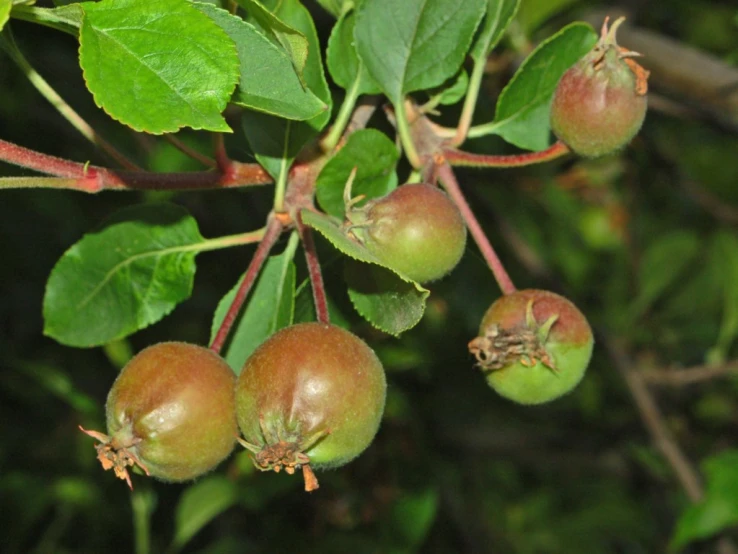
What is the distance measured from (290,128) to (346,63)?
6.9 inches

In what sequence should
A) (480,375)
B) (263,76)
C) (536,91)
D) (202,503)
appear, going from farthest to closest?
(480,375) → (202,503) → (536,91) → (263,76)

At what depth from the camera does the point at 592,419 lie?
4.34m

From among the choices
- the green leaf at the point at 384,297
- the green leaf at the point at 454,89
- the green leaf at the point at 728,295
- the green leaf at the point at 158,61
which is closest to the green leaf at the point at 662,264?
the green leaf at the point at 728,295

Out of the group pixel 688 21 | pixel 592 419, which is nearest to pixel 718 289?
pixel 592 419

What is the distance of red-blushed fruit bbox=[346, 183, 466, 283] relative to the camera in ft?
4.77

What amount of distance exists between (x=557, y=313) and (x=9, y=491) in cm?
288

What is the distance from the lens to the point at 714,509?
2799 millimetres

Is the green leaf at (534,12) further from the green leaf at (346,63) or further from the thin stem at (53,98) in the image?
the thin stem at (53,98)

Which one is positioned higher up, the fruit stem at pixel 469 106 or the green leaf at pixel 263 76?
the fruit stem at pixel 469 106

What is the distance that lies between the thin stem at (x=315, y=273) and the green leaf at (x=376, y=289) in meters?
0.05

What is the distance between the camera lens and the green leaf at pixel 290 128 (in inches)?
62.3

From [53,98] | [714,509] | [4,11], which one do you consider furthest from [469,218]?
[714,509]

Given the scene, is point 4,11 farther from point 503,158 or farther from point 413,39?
point 503,158

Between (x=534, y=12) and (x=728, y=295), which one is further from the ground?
(x=534, y=12)
